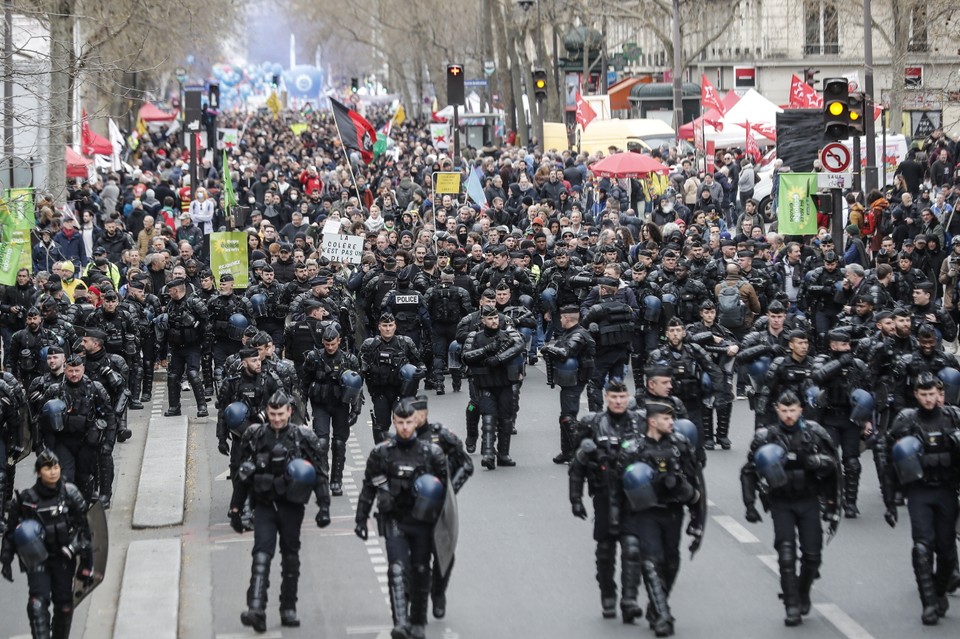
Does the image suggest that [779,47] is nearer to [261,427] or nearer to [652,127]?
[652,127]

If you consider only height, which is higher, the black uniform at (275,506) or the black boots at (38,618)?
the black uniform at (275,506)

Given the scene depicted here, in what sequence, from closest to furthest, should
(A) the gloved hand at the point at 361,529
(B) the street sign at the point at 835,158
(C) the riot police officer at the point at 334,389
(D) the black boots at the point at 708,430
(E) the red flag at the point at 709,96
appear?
(A) the gloved hand at the point at 361,529
(C) the riot police officer at the point at 334,389
(D) the black boots at the point at 708,430
(B) the street sign at the point at 835,158
(E) the red flag at the point at 709,96

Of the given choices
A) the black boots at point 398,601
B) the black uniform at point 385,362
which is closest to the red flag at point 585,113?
the black uniform at point 385,362

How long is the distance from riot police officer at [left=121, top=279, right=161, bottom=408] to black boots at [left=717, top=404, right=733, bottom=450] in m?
6.57

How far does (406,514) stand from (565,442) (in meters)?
5.53

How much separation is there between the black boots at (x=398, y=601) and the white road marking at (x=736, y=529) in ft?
12.0

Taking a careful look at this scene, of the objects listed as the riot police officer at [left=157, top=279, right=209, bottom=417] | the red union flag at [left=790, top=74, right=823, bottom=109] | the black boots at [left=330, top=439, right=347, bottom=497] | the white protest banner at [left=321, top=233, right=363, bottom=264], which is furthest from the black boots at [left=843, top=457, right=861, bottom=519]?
the red union flag at [left=790, top=74, right=823, bottom=109]

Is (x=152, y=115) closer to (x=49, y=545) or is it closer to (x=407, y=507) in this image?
(x=49, y=545)

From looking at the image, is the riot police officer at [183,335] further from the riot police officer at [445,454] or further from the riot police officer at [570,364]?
the riot police officer at [445,454]

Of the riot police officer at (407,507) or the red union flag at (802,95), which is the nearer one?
the riot police officer at (407,507)

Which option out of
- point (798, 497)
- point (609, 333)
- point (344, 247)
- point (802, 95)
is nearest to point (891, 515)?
point (798, 497)

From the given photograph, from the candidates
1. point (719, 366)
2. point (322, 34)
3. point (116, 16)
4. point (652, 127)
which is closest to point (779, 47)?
point (652, 127)

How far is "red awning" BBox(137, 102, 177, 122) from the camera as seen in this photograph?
240 ft

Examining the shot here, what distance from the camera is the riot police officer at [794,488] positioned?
10492 millimetres
